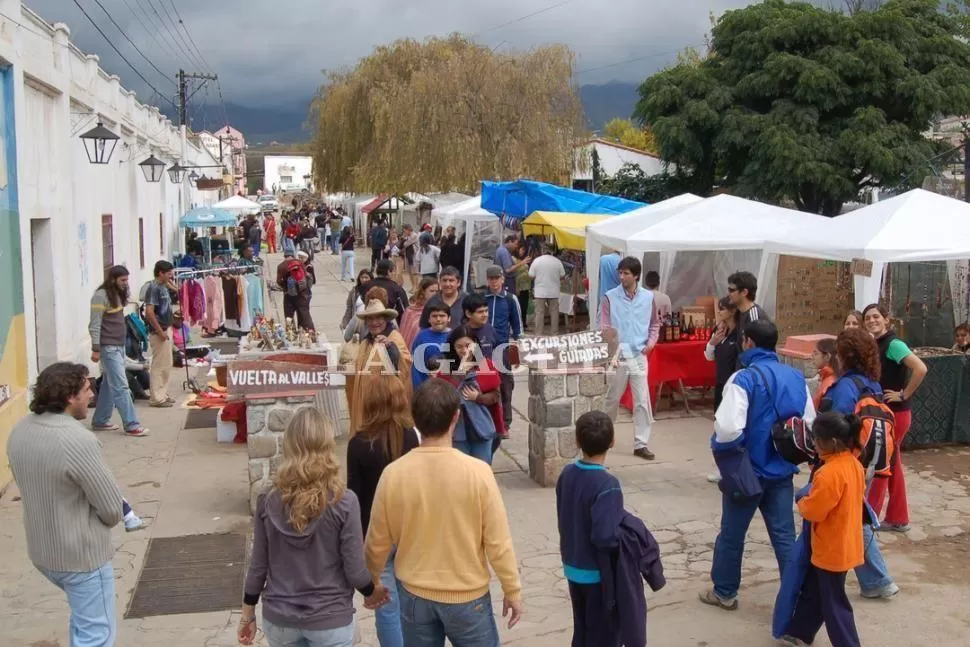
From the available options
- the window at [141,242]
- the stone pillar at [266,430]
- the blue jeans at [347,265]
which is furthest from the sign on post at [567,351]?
the blue jeans at [347,265]

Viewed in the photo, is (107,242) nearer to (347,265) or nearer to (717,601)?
(347,265)

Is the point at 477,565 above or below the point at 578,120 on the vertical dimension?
below

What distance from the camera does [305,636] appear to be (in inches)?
136

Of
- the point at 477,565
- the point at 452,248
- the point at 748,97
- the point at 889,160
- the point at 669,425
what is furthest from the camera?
the point at 748,97

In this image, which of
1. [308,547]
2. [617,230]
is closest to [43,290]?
[617,230]

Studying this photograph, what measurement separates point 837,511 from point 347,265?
76.3 ft

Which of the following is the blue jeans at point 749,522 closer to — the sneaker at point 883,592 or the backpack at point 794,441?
the backpack at point 794,441

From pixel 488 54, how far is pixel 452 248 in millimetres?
9527

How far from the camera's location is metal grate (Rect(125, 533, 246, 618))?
568 centimetres

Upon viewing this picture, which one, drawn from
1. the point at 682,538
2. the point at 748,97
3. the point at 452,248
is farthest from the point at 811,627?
the point at 748,97

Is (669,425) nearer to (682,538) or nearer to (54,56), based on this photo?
(682,538)

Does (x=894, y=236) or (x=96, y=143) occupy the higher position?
(x=96, y=143)

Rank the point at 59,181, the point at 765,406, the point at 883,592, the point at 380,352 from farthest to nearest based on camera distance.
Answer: the point at 59,181, the point at 380,352, the point at 883,592, the point at 765,406

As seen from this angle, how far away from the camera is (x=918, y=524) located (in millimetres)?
7020
